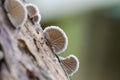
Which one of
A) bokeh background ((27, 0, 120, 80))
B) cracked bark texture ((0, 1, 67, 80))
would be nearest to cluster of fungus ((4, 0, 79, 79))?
cracked bark texture ((0, 1, 67, 80))

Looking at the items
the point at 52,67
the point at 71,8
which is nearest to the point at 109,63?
the point at 71,8

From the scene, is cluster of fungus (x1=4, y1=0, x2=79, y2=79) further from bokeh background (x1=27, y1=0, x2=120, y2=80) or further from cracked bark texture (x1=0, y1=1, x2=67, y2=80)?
bokeh background (x1=27, y1=0, x2=120, y2=80)

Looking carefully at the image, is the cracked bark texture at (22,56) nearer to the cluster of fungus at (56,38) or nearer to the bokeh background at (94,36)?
the cluster of fungus at (56,38)

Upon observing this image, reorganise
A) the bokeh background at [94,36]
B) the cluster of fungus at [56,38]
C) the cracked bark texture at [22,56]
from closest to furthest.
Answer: the cracked bark texture at [22,56]
the cluster of fungus at [56,38]
the bokeh background at [94,36]

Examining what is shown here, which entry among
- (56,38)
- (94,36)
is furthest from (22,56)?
(94,36)

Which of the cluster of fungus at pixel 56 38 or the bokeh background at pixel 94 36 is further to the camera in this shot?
the bokeh background at pixel 94 36

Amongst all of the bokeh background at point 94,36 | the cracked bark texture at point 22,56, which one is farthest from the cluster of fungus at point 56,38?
the bokeh background at point 94,36
